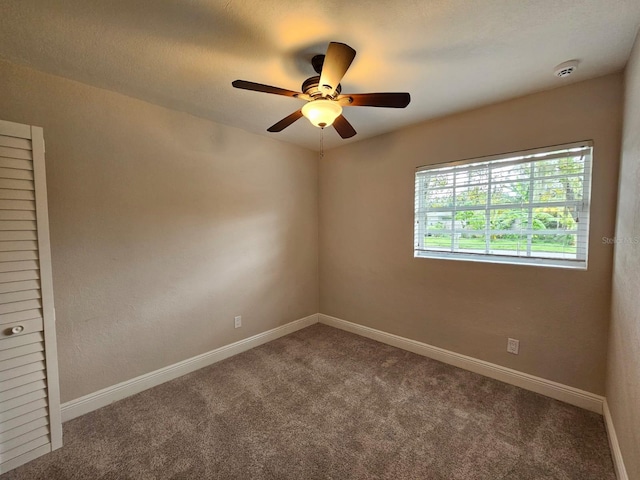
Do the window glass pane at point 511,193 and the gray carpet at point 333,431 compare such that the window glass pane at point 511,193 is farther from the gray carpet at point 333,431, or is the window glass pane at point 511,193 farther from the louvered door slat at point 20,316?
the louvered door slat at point 20,316

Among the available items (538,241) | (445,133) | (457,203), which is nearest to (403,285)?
(457,203)

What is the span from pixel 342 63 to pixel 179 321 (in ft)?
7.82

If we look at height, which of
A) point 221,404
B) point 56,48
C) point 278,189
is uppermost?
point 56,48

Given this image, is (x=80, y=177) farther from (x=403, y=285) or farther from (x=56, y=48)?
(x=403, y=285)

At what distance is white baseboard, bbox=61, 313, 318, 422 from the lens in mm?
1900

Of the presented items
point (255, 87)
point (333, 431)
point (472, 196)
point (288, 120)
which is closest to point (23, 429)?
point (333, 431)

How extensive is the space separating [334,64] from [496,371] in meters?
2.65

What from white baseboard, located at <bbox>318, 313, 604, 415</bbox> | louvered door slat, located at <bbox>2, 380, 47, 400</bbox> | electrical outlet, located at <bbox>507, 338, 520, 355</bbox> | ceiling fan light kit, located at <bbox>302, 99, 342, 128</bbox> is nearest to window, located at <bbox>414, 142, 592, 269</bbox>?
electrical outlet, located at <bbox>507, 338, 520, 355</bbox>

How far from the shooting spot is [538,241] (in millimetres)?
2121

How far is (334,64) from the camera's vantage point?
1.31 m

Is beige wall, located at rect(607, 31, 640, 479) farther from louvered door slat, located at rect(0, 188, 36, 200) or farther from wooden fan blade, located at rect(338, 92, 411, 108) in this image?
louvered door slat, located at rect(0, 188, 36, 200)

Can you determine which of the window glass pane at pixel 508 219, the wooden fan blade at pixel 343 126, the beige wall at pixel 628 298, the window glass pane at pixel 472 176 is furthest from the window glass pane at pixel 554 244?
the wooden fan blade at pixel 343 126

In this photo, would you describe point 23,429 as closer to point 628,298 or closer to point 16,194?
point 16,194

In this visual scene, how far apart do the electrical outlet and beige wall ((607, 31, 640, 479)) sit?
0.52 metres
